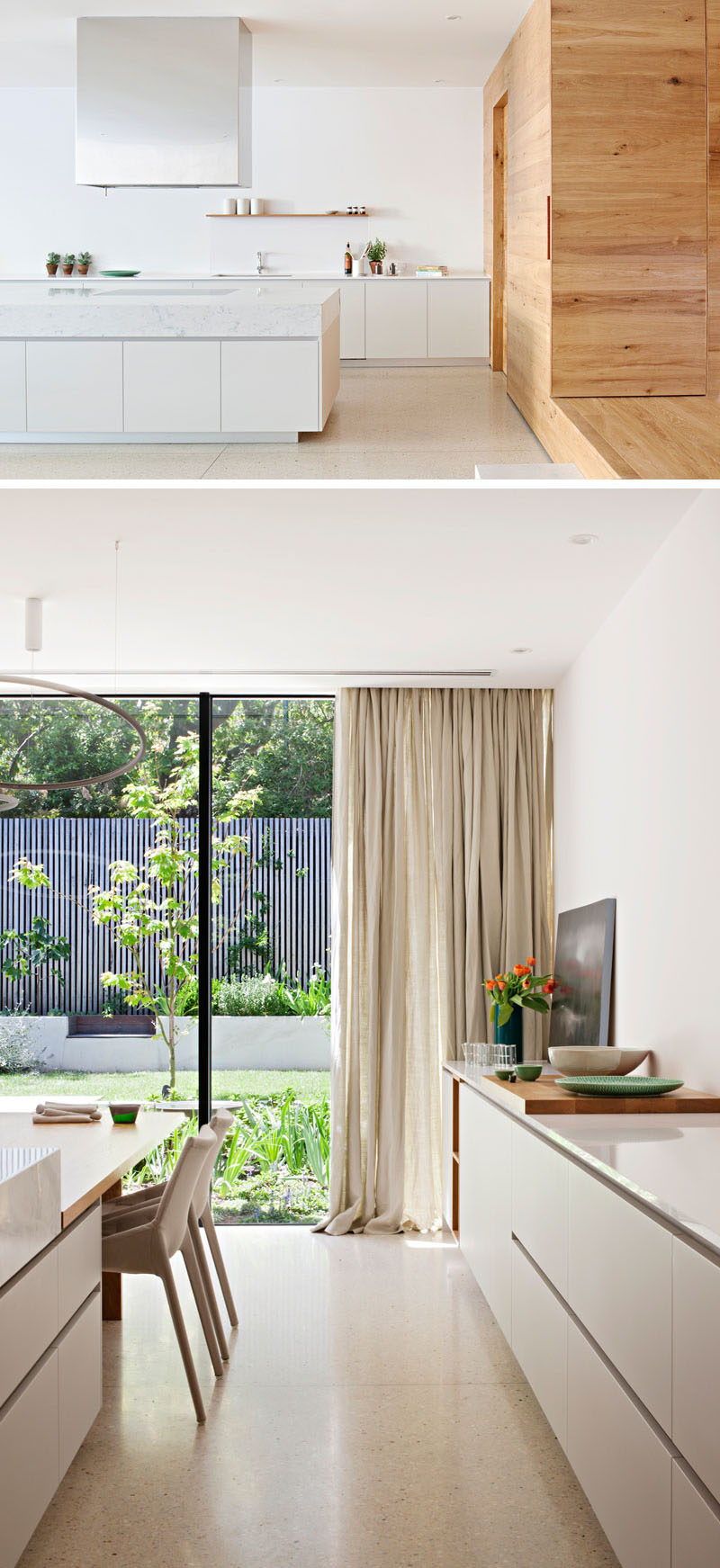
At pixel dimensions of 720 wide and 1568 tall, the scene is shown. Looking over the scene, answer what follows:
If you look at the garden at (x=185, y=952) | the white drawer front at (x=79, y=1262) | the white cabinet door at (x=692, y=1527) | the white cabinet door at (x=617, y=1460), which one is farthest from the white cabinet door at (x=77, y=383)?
→ the white cabinet door at (x=692, y=1527)

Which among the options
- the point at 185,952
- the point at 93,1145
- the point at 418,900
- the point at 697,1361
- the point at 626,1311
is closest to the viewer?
the point at 697,1361

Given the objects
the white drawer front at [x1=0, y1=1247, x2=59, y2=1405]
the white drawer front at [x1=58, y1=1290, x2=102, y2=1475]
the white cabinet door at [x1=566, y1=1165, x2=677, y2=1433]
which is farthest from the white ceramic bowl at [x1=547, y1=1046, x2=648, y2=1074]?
the white drawer front at [x1=0, y1=1247, x2=59, y2=1405]

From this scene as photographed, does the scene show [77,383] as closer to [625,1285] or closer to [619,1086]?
[619,1086]

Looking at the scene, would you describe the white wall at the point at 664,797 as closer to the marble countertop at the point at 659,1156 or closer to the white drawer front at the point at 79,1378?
the marble countertop at the point at 659,1156

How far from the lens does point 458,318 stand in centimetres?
416

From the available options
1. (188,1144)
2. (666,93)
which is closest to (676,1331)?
(188,1144)

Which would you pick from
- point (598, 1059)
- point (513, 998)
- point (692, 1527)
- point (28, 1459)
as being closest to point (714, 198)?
point (598, 1059)

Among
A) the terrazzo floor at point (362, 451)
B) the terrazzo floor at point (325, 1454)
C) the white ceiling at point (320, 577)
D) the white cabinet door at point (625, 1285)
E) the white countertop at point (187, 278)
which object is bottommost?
the terrazzo floor at point (325, 1454)

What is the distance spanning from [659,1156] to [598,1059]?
1.17 meters

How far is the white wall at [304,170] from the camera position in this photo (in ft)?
8.96

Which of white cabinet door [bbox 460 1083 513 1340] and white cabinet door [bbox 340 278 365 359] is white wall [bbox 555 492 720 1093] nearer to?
white cabinet door [bbox 460 1083 513 1340]

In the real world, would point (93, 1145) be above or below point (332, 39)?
below

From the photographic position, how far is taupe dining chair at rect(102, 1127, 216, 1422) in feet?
12.6

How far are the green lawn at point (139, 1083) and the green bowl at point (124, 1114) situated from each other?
1596 mm
